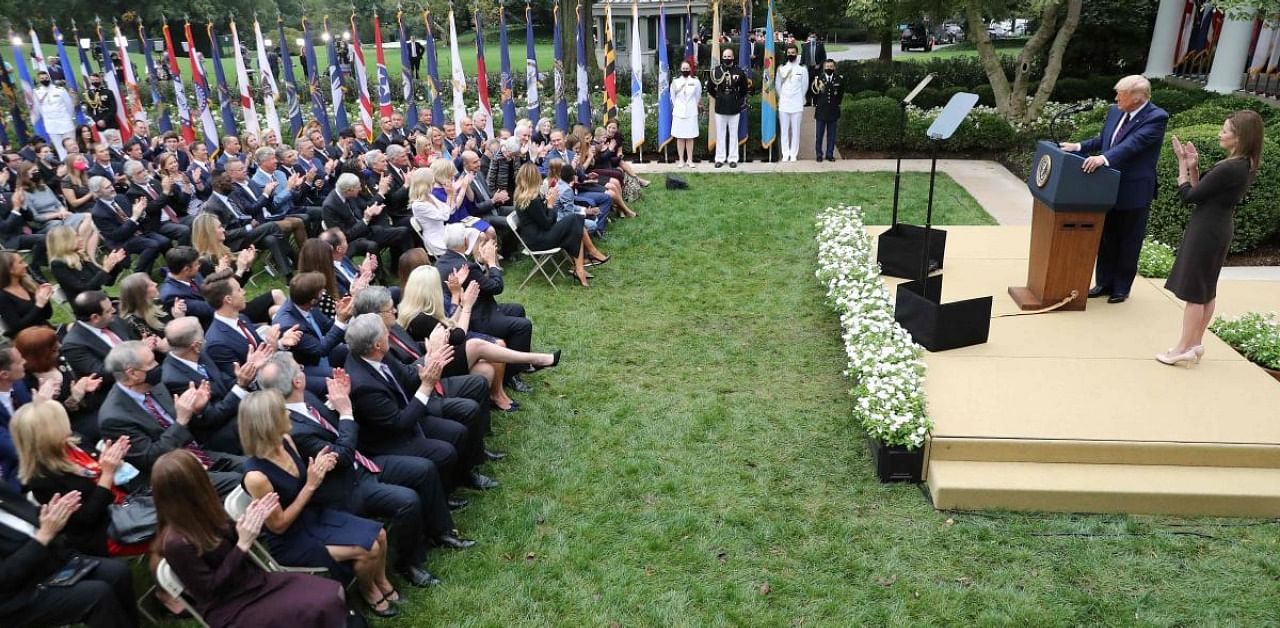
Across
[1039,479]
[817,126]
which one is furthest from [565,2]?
[1039,479]

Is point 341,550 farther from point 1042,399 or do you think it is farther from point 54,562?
point 1042,399

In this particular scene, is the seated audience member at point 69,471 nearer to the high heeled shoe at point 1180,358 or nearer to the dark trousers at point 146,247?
the dark trousers at point 146,247

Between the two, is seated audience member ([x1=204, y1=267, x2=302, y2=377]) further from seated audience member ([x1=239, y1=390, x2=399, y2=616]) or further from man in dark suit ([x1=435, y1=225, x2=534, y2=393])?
man in dark suit ([x1=435, y1=225, x2=534, y2=393])

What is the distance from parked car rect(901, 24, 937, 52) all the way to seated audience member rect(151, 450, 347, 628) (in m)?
40.7

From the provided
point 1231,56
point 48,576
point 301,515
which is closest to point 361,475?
point 301,515

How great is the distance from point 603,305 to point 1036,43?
11.7 metres

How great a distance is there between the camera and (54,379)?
15.9 feet

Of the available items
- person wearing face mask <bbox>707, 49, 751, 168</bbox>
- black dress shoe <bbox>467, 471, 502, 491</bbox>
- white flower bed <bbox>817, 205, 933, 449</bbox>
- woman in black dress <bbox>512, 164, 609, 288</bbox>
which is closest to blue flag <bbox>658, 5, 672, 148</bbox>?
person wearing face mask <bbox>707, 49, 751, 168</bbox>

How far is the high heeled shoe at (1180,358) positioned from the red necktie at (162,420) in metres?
6.32

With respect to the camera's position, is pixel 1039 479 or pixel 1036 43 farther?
pixel 1036 43

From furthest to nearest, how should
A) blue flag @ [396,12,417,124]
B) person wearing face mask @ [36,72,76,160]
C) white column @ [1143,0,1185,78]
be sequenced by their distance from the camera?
white column @ [1143,0,1185,78] < person wearing face mask @ [36,72,76,160] < blue flag @ [396,12,417,124]

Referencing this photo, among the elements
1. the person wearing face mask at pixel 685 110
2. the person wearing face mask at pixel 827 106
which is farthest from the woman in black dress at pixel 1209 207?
the person wearing face mask at pixel 685 110

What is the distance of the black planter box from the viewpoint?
530 cm

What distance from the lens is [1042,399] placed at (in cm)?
569
